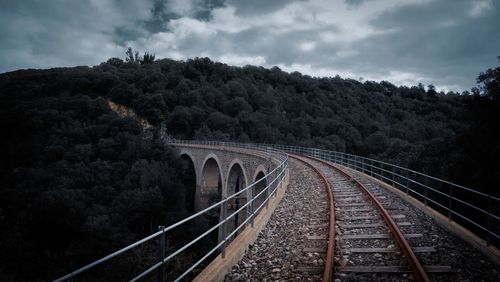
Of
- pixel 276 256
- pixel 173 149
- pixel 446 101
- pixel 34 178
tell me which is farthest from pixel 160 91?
pixel 276 256

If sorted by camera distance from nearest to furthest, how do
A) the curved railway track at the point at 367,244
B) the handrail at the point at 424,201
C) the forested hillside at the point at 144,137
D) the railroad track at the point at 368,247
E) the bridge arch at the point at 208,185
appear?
the handrail at the point at 424,201
the railroad track at the point at 368,247
the curved railway track at the point at 367,244
the forested hillside at the point at 144,137
the bridge arch at the point at 208,185

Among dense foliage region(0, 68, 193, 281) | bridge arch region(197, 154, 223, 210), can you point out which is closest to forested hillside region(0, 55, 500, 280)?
dense foliage region(0, 68, 193, 281)

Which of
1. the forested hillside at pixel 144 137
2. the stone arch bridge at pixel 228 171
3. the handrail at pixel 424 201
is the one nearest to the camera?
the handrail at pixel 424 201

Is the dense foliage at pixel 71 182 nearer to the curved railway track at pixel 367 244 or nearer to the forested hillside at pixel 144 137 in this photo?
the forested hillside at pixel 144 137

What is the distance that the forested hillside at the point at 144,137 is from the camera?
2319cm

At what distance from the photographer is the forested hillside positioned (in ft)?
76.1

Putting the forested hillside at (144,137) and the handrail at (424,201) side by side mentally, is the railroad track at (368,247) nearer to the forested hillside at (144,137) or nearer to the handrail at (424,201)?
the handrail at (424,201)

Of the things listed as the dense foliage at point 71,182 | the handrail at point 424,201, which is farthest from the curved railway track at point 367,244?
the dense foliage at point 71,182

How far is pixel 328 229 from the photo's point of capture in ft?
24.4

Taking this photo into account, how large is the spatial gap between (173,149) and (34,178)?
20.4m

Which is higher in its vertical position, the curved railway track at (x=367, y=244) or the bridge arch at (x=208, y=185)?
the curved railway track at (x=367, y=244)

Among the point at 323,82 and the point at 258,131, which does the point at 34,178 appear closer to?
the point at 258,131

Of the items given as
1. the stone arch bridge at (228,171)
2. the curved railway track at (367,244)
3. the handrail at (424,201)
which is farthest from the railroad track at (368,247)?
the stone arch bridge at (228,171)

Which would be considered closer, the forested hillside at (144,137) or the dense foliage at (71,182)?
the forested hillside at (144,137)
